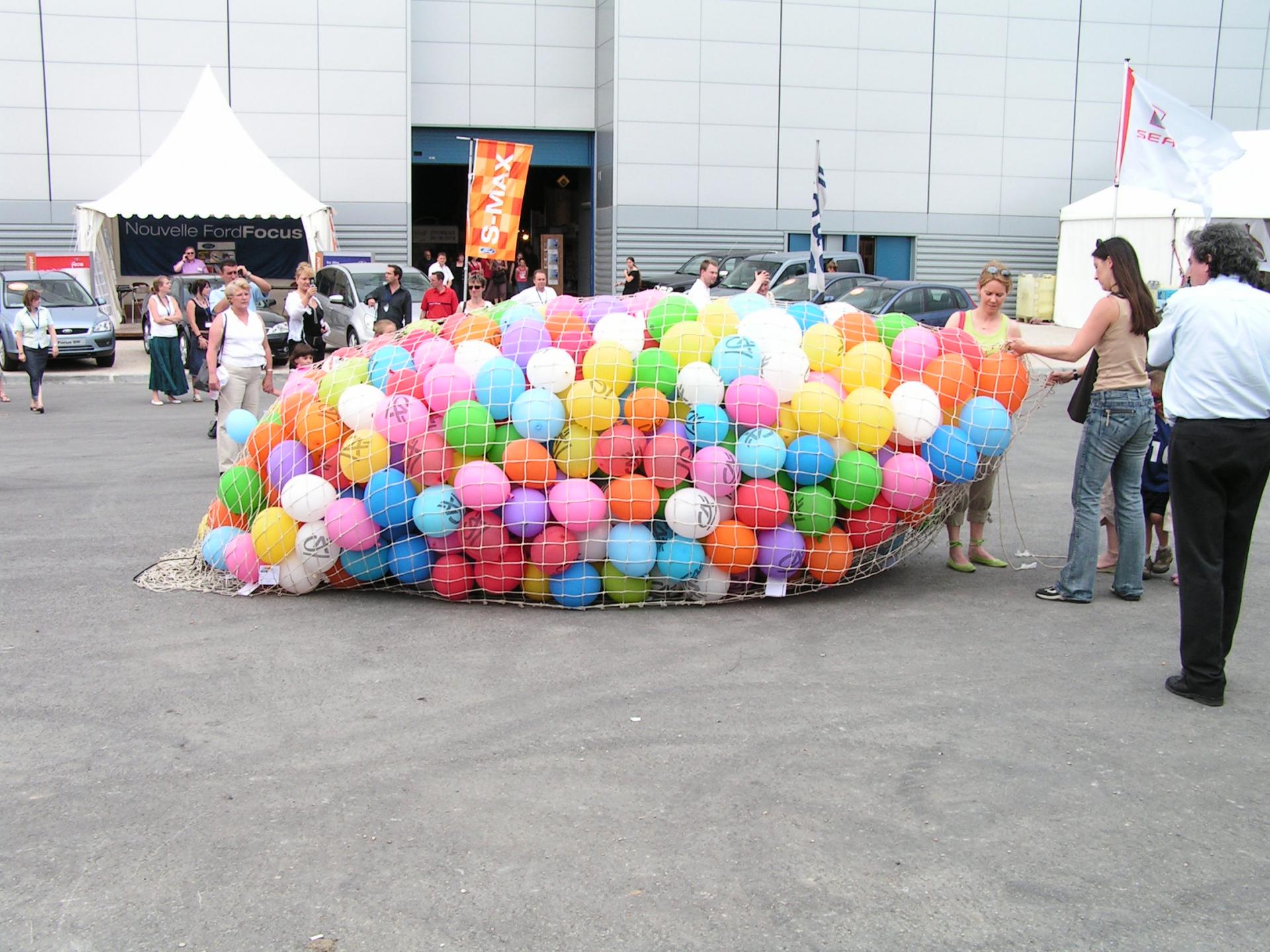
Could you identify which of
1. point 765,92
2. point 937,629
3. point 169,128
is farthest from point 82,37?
point 937,629

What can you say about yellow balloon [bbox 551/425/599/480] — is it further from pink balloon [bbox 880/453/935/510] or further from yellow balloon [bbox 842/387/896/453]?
pink balloon [bbox 880/453/935/510]

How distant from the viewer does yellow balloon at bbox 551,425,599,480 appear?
6.37 metres

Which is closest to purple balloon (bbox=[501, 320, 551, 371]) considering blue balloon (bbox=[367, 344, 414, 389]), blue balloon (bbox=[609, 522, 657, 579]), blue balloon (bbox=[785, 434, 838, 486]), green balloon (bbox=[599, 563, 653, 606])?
blue balloon (bbox=[367, 344, 414, 389])

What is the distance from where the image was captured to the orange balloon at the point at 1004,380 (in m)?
6.82

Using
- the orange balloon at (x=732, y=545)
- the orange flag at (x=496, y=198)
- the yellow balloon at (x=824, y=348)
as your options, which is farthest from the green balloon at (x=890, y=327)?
the orange flag at (x=496, y=198)

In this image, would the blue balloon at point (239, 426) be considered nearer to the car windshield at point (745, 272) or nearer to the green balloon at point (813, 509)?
the green balloon at point (813, 509)

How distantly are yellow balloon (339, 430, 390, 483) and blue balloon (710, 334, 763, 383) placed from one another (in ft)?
5.99

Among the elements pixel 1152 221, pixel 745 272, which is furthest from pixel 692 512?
pixel 1152 221

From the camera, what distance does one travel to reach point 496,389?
6.46 metres

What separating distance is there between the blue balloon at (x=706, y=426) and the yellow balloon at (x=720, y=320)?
0.47 metres

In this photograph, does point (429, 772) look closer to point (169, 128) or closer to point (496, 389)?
point (496, 389)

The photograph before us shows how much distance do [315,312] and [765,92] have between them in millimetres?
18882

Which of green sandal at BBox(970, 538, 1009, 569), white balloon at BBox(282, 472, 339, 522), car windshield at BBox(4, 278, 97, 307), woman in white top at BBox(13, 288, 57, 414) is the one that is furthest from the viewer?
car windshield at BBox(4, 278, 97, 307)

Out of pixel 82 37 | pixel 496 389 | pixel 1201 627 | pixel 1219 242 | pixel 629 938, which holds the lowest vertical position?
pixel 629 938
